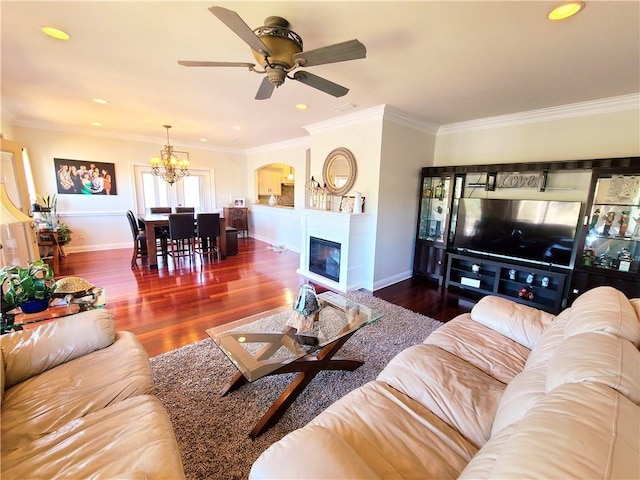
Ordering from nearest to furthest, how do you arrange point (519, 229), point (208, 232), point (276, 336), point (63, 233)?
point (276, 336)
point (519, 229)
point (63, 233)
point (208, 232)

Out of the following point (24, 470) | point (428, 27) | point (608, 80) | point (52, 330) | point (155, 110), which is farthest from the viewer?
point (155, 110)

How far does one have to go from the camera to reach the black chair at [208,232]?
507cm

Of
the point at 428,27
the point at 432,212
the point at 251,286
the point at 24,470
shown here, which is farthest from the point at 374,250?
the point at 24,470

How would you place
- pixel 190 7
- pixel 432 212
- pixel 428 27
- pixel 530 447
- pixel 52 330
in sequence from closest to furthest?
1. pixel 530 447
2. pixel 52 330
3. pixel 190 7
4. pixel 428 27
5. pixel 432 212

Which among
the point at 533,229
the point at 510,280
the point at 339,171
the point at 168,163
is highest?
the point at 168,163

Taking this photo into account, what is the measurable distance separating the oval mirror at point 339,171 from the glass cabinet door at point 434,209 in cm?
117

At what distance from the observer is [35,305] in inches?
70.5

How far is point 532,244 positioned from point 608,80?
1.73m

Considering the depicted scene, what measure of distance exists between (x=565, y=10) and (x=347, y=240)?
2.76 meters

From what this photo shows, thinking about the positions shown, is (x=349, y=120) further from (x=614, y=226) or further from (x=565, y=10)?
(x=614, y=226)

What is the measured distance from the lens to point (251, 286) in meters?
4.00

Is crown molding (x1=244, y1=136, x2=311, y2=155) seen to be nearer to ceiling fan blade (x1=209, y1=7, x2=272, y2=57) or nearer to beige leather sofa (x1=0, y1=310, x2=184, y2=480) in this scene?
ceiling fan blade (x1=209, y1=7, x2=272, y2=57)

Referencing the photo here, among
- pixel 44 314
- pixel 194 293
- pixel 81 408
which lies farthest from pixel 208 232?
pixel 81 408

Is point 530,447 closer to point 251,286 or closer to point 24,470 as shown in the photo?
point 24,470
